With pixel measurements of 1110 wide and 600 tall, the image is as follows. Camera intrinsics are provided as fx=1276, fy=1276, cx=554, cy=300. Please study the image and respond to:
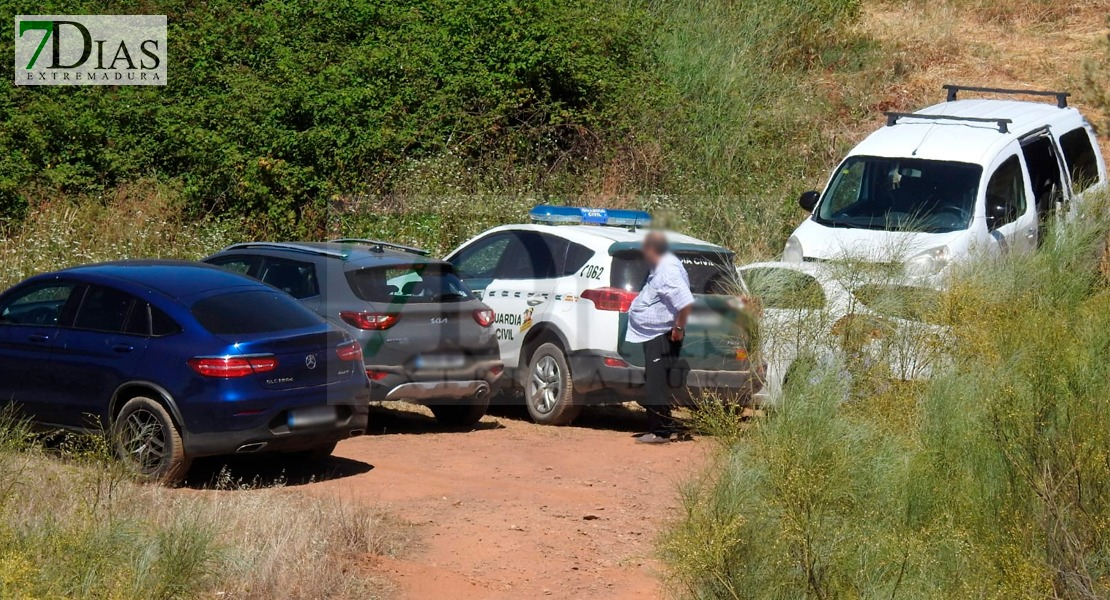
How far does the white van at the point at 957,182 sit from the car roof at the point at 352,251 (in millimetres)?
4066

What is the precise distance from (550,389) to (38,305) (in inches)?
177

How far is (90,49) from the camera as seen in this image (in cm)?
2044

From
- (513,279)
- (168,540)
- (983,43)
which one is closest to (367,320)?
(513,279)

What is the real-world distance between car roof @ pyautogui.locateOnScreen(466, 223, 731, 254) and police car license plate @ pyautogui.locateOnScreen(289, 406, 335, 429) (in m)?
3.13

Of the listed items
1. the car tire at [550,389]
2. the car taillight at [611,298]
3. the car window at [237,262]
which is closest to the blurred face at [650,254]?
the car taillight at [611,298]

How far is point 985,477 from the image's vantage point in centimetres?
623

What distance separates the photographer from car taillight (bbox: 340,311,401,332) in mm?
10672

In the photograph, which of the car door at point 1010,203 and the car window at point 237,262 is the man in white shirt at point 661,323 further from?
the car door at point 1010,203

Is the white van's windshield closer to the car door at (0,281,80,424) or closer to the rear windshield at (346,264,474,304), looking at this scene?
the rear windshield at (346,264,474,304)

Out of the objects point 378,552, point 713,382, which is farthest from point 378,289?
point 378,552

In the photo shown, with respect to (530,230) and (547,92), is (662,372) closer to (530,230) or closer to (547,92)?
(530,230)

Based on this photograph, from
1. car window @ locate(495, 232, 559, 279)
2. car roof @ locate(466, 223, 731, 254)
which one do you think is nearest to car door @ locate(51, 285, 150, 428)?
car window @ locate(495, 232, 559, 279)

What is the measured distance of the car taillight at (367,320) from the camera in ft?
35.0

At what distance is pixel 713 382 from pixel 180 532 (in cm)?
525
